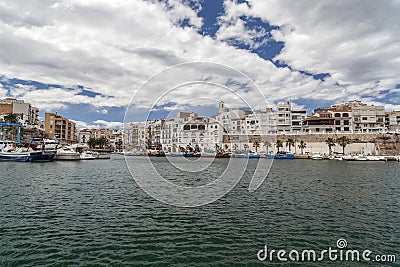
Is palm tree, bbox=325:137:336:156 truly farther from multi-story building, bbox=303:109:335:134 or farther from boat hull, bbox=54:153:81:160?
boat hull, bbox=54:153:81:160

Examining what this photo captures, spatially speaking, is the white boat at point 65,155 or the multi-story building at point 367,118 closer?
the white boat at point 65,155

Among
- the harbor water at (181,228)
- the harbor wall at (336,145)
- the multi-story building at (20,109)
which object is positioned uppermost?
the multi-story building at (20,109)

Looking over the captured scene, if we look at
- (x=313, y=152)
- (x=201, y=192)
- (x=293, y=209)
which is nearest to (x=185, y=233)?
(x=293, y=209)

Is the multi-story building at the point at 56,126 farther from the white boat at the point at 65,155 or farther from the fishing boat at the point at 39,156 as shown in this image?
the fishing boat at the point at 39,156

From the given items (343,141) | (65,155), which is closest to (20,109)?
(65,155)

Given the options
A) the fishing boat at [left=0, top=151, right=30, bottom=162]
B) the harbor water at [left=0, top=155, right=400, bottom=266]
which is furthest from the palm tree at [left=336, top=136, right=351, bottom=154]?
the fishing boat at [left=0, top=151, right=30, bottom=162]

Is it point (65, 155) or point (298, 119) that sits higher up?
point (298, 119)

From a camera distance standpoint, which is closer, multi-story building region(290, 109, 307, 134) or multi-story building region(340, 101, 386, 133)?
multi-story building region(340, 101, 386, 133)

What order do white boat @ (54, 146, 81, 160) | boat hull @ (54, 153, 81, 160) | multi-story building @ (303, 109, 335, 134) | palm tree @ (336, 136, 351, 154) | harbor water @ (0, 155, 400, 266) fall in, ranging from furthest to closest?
multi-story building @ (303, 109, 335, 134) → palm tree @ (336, 136, 351, 154) → white boat @ (54, 146, 81, 160) → boat hull @ (54, 153, 81, 160) → harbor water @ (0, 155, 400, 266)

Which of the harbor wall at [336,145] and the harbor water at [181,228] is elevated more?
the harbor wall at [336,145]

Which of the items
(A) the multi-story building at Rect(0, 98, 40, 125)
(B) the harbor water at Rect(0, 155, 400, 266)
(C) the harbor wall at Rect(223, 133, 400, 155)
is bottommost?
(B) the harbor water at Rect(0, 155, 400, 266)

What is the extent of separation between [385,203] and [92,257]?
64.4 ft

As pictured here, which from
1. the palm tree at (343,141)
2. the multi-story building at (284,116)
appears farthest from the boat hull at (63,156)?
the palm tree at (343,141)

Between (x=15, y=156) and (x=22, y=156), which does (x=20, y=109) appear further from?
(x=22, y=156)
